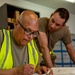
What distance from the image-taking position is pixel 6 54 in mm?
1180

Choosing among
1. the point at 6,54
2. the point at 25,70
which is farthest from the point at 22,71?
the point at 6,54

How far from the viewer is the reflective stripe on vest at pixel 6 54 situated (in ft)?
3.80

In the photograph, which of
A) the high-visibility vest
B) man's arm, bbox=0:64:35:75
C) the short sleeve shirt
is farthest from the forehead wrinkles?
the short sleeve shirt

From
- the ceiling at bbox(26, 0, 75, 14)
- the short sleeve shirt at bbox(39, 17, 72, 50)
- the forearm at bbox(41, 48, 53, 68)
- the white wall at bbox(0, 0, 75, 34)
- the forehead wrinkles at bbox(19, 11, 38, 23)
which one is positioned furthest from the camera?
the ceiling at bbox(26, 0, 75, 14)

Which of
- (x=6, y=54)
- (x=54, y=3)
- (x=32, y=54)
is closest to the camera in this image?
(x=6, y=54)

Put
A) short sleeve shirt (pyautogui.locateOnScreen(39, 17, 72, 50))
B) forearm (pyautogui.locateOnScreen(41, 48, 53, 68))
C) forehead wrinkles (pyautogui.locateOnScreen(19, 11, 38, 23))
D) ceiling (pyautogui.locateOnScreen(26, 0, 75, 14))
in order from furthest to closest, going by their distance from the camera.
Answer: ceiling (pyautogui.locateOnScreen(26, 0, 75, 14)) < short sleeve shirt (pyautogui.locateOnScreen(39, 17, 72, 50)) < forearm (pyautogui.locateOnScreen(41, 48, 53, 68)) < forehead wrinkles (pyautogui.locateOnScreen(19, 11, 38, 23))

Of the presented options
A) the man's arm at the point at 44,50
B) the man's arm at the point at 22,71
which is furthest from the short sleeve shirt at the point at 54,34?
the man's arm at the point at 22,71

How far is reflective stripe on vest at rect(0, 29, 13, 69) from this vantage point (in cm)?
116

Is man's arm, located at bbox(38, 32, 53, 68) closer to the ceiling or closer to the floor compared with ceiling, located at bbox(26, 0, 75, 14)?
closer to the floor

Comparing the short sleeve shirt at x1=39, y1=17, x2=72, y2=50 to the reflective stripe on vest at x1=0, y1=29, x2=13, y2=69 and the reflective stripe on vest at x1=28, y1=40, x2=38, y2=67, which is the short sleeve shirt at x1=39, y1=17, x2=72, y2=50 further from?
the reflective stripe on vest at x1=0, y1=29, x2=13, y2=69

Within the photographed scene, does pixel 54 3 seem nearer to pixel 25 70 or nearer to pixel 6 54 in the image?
pixel 6 54

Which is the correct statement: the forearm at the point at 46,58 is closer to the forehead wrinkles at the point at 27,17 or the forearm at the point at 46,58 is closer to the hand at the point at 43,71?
the hand at the point at 43,71

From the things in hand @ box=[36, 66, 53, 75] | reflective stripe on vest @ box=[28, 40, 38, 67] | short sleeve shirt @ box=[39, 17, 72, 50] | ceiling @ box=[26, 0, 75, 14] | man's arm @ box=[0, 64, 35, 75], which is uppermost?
ceiling @ box=[26, 0, 75, 14]

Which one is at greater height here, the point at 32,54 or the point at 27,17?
the point at 27,17
